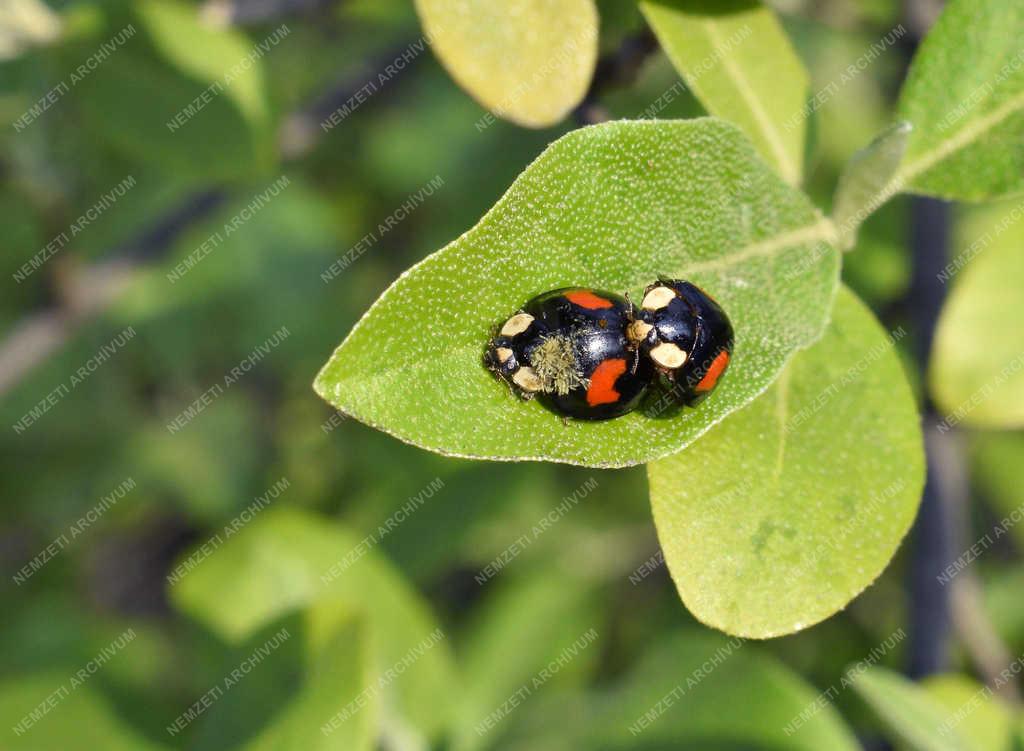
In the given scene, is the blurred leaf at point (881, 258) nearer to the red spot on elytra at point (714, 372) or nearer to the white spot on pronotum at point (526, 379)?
the red spot on elytra at point (714, 372)

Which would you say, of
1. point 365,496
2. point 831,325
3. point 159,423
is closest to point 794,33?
point 365,496

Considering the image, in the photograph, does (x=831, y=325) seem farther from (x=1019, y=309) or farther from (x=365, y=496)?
(x=365, y=496)

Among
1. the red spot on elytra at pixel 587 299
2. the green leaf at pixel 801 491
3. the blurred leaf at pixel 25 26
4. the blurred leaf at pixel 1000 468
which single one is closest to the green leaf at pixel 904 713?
the green leaf at pixel 801 491

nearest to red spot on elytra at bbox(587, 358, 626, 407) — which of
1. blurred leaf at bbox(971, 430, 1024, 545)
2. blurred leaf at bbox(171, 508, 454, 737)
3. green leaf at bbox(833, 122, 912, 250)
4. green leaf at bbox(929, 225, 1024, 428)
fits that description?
green leaf at bbox(833, 122, 912, 250)

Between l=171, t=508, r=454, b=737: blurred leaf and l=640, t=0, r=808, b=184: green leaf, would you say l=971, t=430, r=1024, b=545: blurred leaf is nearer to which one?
l=171, t=508, r=454, b=737: blurred leaf

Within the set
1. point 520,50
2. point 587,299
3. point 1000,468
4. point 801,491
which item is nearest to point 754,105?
point 520,50

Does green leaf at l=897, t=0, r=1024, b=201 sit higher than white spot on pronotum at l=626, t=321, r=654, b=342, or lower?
lower

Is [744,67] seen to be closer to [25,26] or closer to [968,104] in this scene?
[968,104]

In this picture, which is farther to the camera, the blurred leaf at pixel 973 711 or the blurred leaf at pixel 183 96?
the blurred leaf at pixel 183 96
